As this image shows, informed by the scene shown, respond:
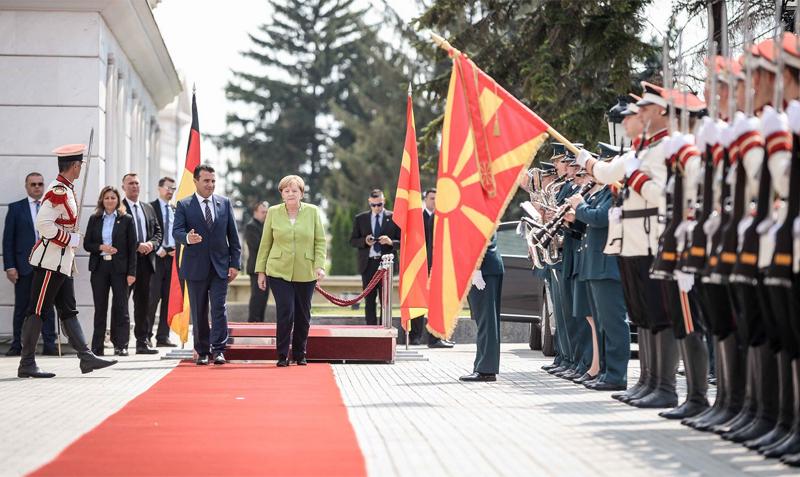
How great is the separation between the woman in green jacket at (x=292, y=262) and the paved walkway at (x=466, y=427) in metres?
1.15

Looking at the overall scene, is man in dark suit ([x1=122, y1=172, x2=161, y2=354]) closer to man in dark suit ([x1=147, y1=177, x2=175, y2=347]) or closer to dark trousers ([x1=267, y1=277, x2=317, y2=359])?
man in dark suit ([x1=147, y1=177, x2=175, y2=347])

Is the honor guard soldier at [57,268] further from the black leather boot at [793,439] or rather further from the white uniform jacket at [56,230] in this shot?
the black leather boot at [793,439]

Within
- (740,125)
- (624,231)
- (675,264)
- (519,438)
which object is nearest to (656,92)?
(624,231)

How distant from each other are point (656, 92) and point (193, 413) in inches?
163

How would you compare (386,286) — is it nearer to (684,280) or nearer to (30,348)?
(30,348)

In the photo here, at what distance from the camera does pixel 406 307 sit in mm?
17031

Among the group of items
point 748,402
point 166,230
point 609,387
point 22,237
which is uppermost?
point 166,230

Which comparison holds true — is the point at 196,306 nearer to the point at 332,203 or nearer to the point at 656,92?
the point at 656,92

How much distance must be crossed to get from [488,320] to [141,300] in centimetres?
651

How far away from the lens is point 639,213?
34.6 feet

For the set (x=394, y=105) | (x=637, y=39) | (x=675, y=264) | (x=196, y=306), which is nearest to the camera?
(x=675, y=264)

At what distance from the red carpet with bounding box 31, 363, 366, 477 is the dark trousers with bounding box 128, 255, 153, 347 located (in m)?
5.14

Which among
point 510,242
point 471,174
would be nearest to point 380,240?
point 510,242

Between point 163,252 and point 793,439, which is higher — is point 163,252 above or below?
above
